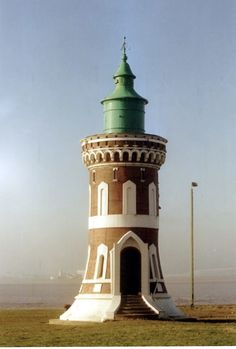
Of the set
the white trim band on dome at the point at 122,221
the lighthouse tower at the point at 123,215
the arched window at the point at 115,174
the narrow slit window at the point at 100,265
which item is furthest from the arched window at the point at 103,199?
the narrow slit window at the point at 100,265

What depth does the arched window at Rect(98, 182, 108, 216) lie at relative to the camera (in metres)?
36.2

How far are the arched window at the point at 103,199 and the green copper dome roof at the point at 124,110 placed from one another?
2769 millimetres

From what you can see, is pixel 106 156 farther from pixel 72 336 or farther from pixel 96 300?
pixel 72 336

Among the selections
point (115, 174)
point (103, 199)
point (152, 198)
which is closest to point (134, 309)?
point (103, 199)

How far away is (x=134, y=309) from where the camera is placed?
113ft

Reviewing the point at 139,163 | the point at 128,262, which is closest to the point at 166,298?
the point at 128,262

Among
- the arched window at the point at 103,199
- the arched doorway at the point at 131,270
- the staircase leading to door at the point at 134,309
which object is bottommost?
the staircase leading to door at the point at 134,309

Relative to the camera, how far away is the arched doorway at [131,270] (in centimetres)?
3566

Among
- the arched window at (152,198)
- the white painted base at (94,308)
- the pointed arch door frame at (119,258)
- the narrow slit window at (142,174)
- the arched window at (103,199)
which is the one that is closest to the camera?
the white painted base at (94,308)

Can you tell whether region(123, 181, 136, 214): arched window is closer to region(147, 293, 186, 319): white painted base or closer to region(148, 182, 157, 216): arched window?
region(148, 182, 157, 216): arched window

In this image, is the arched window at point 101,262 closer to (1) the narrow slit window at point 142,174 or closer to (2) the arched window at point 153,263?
(2) the arched window at point 153,263

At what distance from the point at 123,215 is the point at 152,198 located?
198 centimetres

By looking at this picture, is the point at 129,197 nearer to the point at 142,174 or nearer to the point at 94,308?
the point at 142,174

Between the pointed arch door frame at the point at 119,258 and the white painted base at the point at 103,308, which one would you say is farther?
the pointed arch door frame at the point at 119,258
